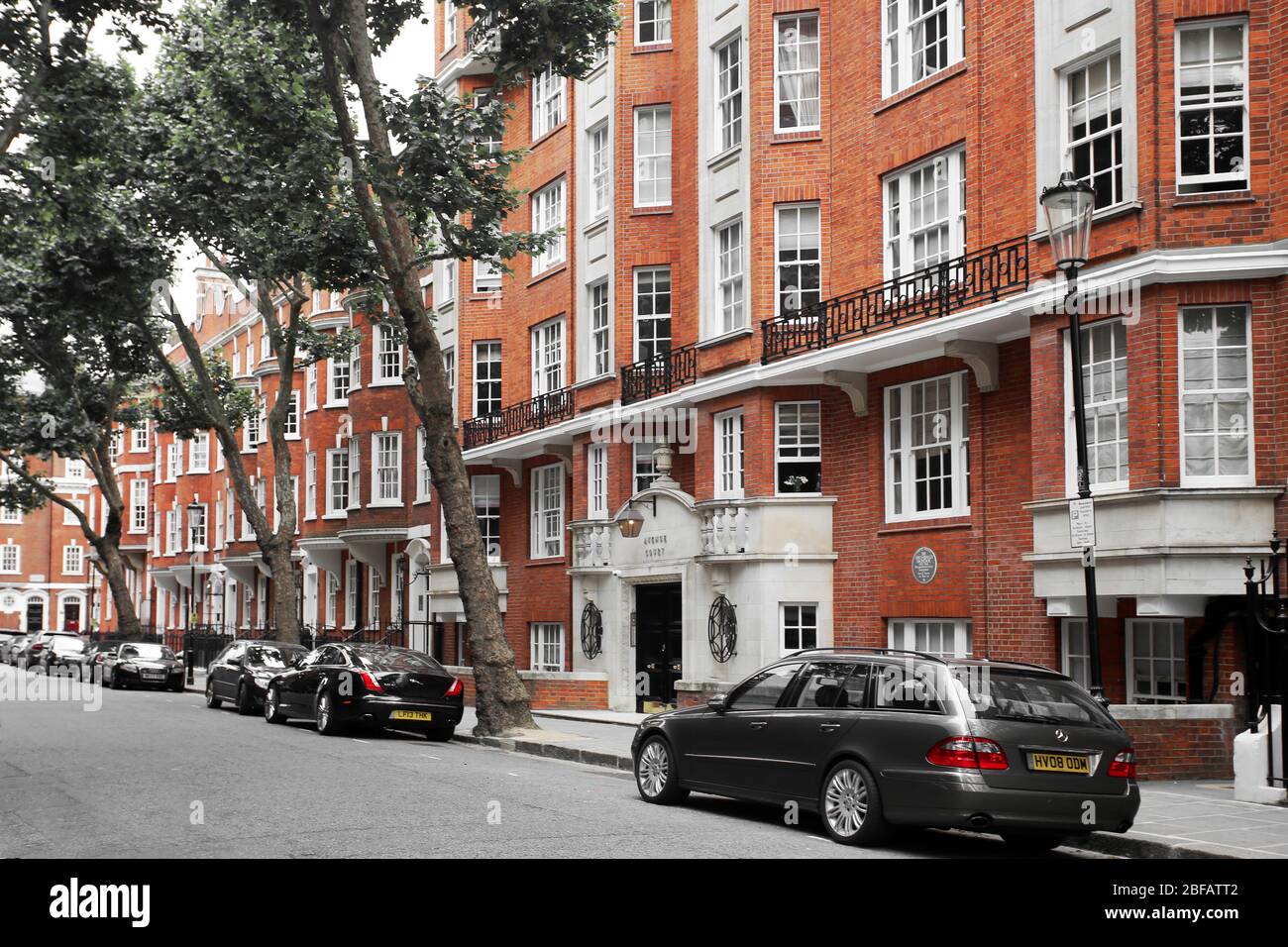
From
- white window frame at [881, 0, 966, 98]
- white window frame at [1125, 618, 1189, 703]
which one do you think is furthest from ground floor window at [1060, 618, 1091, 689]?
white window frame at [881, 0, 966, 98]

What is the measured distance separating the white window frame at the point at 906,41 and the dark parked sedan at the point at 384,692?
11.0m

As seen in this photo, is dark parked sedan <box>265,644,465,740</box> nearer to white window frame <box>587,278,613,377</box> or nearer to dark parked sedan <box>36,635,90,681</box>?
white window frame <box>587,278,613,377</box>

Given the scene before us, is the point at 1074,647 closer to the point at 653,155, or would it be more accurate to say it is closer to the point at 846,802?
the point at 846,802

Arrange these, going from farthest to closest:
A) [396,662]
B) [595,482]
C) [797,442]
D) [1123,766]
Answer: [595,482]
[797,442]
[396,662]
[1123,766]

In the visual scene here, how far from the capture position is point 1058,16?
16.6 metres

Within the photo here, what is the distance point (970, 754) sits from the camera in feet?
31.7

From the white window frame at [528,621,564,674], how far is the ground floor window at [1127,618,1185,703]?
15.1m

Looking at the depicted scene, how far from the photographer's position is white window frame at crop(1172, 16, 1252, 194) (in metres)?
15.0

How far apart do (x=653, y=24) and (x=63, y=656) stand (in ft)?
107

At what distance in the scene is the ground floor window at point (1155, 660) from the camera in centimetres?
1558

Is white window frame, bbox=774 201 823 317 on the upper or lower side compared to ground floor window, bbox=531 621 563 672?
upper

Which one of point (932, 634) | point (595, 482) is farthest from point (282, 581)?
→ point (932, 634)

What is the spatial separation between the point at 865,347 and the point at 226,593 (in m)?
42.2

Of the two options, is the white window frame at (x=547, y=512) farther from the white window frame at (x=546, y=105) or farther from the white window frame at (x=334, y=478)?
the white window frame at (x=334, y=478)
